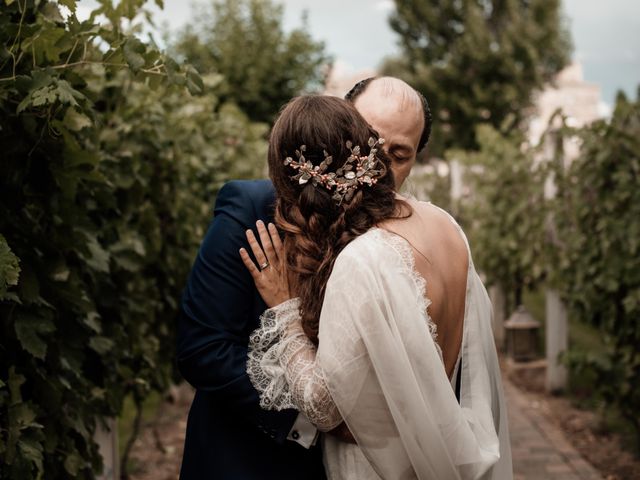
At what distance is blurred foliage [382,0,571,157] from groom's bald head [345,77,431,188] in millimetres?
30429

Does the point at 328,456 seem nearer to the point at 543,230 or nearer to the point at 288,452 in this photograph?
the point at 288,452

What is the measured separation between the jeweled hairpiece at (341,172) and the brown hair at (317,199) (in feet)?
0.05

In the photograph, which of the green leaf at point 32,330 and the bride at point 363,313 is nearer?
the bride at point 363,313

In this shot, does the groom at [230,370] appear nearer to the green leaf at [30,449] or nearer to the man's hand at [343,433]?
the man's hand at [343,433]

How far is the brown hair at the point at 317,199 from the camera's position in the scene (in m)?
2.12

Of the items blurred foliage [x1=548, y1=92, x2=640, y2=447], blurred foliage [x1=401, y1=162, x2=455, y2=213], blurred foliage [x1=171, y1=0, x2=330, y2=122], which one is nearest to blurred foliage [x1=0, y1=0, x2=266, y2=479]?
blurred foliage [x1=548, y1=92, x2=640, y2=447]

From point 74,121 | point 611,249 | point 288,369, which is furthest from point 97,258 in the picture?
point 611,249

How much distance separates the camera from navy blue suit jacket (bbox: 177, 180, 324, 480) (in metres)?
2.21

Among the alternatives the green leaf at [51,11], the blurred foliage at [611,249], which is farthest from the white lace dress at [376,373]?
the blurred foliage at [611,249]

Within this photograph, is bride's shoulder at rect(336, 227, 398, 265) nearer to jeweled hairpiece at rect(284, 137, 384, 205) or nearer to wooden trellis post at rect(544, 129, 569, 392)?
jeweled hairpiece at rect(284, 137, 384, 205)

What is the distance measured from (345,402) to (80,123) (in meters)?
1.26

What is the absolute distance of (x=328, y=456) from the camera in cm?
229

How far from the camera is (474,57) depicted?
33.2m

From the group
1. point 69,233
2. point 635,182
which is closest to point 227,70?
point 635,182
